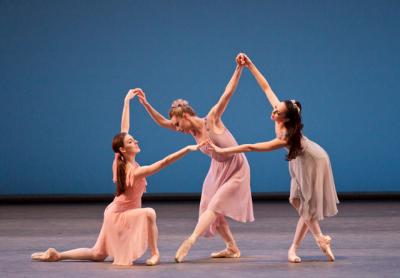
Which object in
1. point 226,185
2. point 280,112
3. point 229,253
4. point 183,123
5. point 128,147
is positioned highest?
point 280,112

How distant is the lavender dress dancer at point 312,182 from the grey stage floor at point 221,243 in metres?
0.31

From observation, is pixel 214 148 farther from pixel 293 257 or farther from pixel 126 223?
pixel 293 257

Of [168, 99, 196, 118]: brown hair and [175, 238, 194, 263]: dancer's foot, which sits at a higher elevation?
[168, 99, 196, 118]: brown hair

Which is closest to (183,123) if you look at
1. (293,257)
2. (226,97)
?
(226,97)

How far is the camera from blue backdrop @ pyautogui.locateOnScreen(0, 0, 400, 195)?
29.2ft

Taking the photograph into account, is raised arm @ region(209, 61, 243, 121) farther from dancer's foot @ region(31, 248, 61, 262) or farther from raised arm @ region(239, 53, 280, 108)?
dancer's foot @ region(31, 248, 61, 262)

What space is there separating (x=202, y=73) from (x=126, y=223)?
4224mm

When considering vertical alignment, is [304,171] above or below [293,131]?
below

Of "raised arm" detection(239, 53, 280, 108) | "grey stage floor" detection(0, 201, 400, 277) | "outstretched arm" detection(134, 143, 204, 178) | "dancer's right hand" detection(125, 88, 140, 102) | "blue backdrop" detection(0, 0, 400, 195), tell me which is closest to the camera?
"grey stage floor" detection(0, 201, 400, 277)

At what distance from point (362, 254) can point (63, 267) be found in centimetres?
185

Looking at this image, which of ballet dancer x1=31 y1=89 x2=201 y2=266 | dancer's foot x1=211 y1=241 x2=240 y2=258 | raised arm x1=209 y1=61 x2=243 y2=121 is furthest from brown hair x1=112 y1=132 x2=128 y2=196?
dancer's foot x1=211 y1=241 x2=240 y2=258

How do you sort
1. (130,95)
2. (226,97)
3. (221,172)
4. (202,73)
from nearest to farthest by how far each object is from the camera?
(226,97) → (221,172) → (130,95) → (202,73)

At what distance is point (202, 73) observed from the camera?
8.95 meters

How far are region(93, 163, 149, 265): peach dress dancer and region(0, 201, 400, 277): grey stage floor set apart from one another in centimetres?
10
